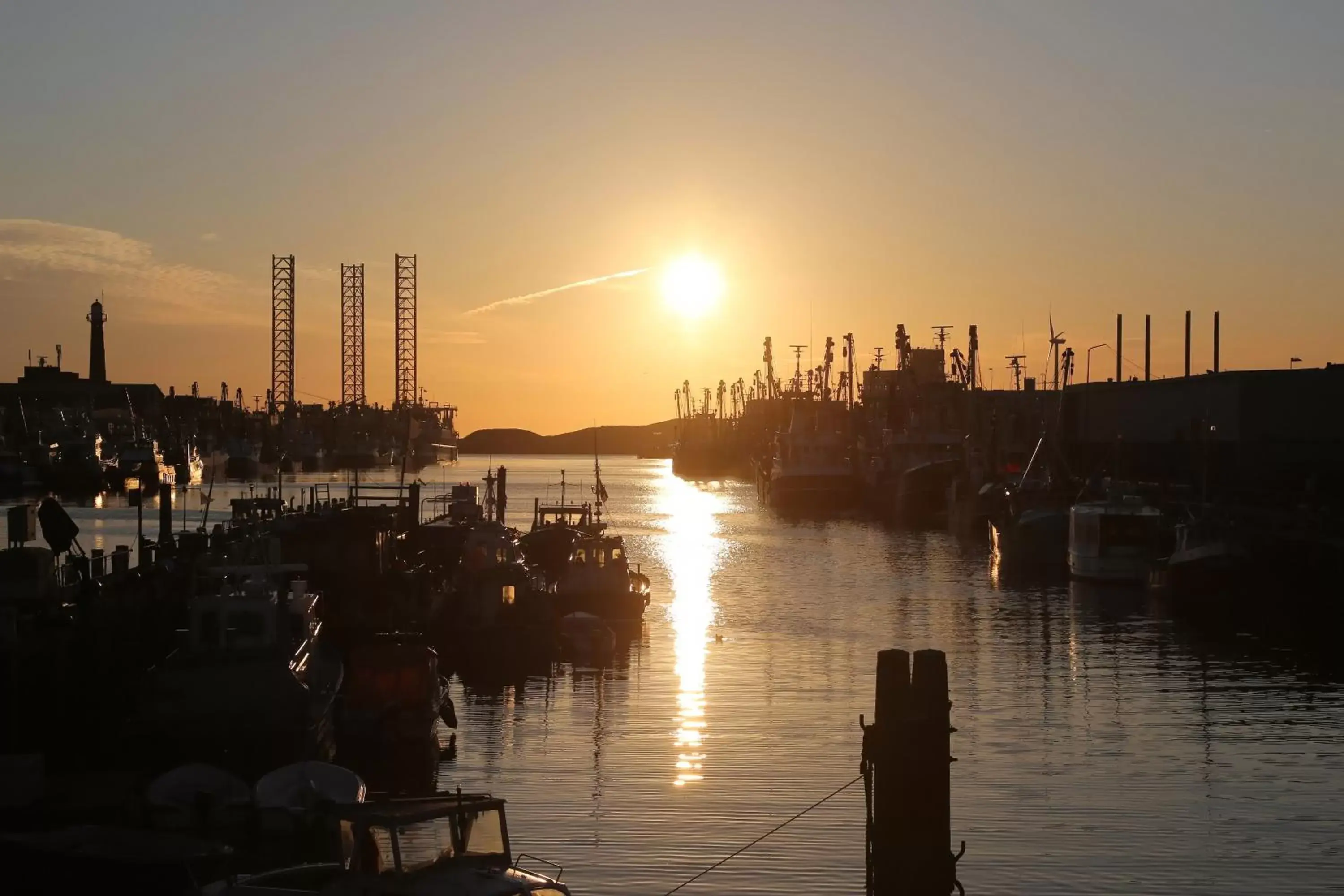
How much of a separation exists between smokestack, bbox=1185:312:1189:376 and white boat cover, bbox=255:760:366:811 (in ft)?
280

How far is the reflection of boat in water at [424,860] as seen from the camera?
→ 1493 cm

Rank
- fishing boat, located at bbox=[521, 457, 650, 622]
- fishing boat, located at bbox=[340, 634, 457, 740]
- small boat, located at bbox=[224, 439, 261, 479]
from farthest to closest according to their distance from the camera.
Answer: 1. small boat, located at bbox=[224, 439, 261, 479]
2. fishing boat, located at bbox=[521, 457, 650, 622]
3. fishing boat, located at bbox=[340, 634, 457, 740]

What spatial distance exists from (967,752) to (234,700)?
1298 centimetres

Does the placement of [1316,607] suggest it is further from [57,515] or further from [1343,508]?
Answer: [57,515]

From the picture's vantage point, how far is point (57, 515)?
36.0m

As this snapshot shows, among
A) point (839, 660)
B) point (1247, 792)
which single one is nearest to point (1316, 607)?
point (839, 660)

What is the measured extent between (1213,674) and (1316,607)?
16.0 m

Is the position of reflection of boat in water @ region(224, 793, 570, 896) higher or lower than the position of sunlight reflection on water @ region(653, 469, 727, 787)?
higher

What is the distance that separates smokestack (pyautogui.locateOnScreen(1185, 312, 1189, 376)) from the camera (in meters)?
97.4

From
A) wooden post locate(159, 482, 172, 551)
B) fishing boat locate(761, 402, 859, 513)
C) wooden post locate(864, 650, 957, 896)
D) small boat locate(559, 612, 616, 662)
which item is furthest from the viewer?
fishing boat locate(761, 402, 859, 513)

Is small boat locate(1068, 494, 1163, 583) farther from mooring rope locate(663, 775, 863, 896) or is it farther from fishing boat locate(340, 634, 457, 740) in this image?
fishing boat locate(340, 634, 457, 740)

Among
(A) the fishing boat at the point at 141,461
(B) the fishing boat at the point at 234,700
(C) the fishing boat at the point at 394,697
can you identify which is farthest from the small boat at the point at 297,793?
(A) the fishing boat at the point at 141,461

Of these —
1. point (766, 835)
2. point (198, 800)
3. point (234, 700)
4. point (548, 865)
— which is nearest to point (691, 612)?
point (234, 700)

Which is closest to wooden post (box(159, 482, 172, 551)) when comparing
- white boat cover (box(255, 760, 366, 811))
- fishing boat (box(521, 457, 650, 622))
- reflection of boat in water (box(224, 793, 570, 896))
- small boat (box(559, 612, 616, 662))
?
fishing boat (box(521, 457, 650, 622))
